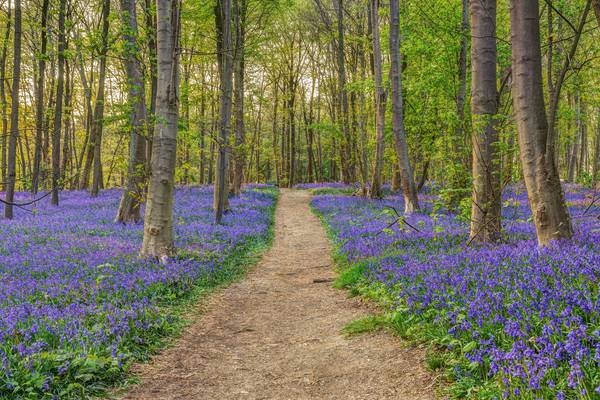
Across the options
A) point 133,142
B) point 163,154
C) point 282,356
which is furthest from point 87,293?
point 133,142

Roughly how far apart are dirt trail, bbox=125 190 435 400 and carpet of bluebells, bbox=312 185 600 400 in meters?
0.47

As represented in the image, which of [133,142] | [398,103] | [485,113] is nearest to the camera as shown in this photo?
[485,113]

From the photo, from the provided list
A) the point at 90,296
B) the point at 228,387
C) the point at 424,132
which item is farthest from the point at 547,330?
the point at 424,132

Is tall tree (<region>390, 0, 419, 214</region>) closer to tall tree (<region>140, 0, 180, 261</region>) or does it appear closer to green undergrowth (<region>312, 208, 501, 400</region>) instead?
green undergrowth (<region>312, 208, 501, 400</region>)

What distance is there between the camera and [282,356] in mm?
5938

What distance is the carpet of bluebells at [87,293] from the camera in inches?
177

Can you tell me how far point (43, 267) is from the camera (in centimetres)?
888

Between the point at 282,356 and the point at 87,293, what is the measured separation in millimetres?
3542

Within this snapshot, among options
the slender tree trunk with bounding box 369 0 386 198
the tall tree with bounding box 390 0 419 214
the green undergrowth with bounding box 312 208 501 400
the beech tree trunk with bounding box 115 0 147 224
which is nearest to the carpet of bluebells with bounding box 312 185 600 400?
the green undergrowth with bounding box 312 208 501 400

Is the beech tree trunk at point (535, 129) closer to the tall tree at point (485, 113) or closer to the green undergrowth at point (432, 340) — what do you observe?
the tall tree at point (485, 113)

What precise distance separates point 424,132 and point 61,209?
59.7 ft

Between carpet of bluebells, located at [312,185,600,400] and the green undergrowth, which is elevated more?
carpet of bluebells, located at [312,185,600,400]

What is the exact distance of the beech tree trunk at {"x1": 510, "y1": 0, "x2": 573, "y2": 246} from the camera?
7070 millimetres

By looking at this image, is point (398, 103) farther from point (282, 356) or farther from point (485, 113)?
Answer: point (282, 356)
